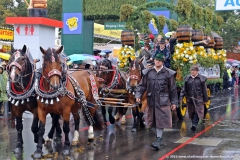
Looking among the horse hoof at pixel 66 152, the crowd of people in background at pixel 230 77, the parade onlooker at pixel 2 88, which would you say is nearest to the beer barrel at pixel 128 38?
the parade onlooker at pixel 2 88

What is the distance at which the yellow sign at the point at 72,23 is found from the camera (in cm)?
2586

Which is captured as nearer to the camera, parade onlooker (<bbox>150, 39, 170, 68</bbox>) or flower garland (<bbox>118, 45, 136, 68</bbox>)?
parade onlooker (<bbox>150, 39, 170, 68</bbox>)

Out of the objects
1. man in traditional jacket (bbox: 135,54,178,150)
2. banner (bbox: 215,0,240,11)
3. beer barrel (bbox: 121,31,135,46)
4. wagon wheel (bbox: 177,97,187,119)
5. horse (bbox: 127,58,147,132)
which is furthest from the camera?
banner (bbox: 215,0,240,11)

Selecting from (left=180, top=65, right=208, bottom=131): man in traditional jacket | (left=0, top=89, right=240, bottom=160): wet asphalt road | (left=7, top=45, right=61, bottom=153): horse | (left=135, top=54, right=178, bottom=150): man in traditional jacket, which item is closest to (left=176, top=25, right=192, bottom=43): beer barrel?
(left=180, top=65, right=208, bottom=131): man in traditional jacket

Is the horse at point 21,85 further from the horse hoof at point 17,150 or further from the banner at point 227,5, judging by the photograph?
the banner at point 227,5

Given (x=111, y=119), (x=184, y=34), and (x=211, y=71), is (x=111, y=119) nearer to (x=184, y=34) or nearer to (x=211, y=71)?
(x=184, y=34)

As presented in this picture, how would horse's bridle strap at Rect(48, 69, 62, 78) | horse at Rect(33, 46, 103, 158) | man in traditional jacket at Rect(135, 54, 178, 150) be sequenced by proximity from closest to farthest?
1. horse's bridle strap at Rect(48, 69, 62, 78)
2. horse at Rect(33, 46, 103, 158)
3. man in traditional jacket at Rect(135, 54, 178, 150)

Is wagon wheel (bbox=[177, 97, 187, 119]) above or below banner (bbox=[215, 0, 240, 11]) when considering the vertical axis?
below

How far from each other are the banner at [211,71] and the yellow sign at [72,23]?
11.5 m

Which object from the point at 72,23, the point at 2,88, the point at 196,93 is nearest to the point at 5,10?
the point at 72,23

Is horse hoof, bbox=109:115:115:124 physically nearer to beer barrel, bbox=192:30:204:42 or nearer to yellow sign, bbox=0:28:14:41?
beer barrel, bbox=192:30:204:42

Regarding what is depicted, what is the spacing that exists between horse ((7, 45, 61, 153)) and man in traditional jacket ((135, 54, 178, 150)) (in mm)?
2453

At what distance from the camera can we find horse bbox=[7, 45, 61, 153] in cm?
721

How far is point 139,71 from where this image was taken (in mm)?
10078
